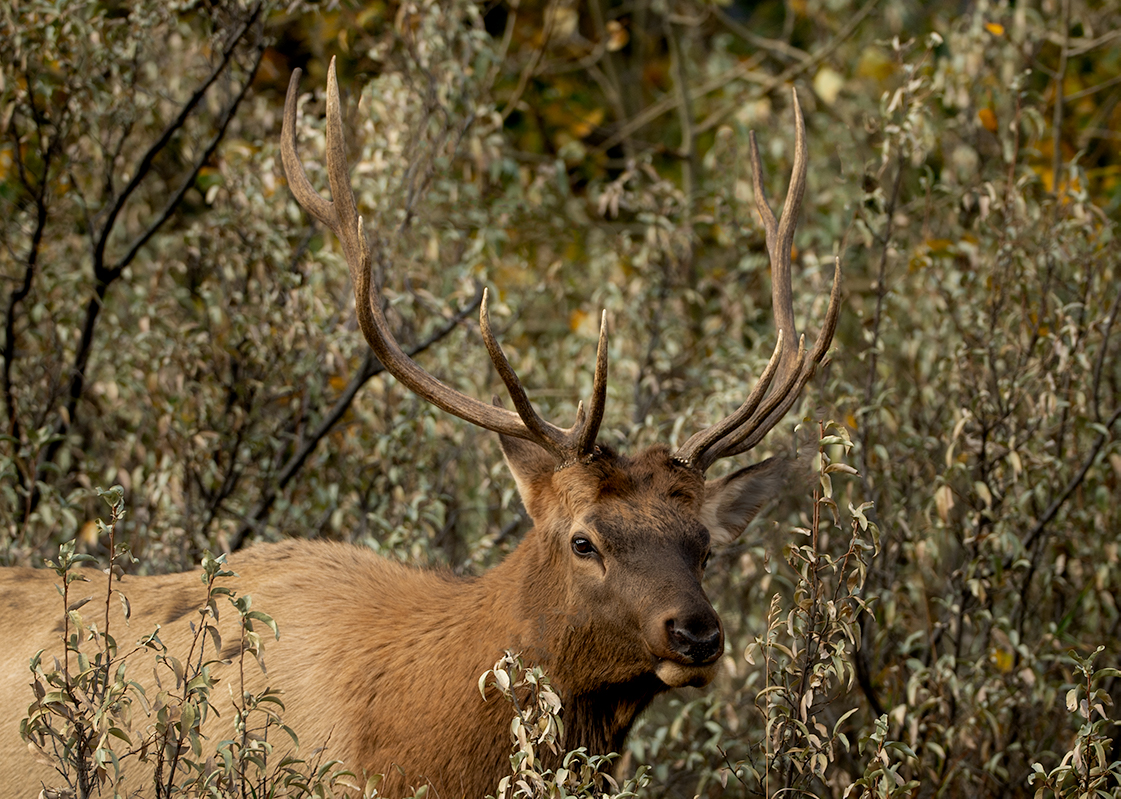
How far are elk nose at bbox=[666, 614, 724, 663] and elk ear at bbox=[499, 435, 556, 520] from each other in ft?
2.63

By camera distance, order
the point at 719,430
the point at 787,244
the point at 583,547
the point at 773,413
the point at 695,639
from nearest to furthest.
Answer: the point at 695,639 < the point at 583,547 < the point at 719,430 < the point at 773,413 < the point at 787,244

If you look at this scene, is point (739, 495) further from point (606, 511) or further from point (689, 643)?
point (689, 643)

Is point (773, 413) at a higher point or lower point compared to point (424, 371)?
lower

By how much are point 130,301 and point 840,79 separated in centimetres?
532

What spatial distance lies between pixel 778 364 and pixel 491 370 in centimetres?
304


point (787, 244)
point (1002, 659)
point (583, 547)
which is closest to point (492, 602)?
point (583, 547)

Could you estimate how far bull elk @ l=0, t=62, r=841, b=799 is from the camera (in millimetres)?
3539

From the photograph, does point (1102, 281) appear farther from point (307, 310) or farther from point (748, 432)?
point (307, 310)

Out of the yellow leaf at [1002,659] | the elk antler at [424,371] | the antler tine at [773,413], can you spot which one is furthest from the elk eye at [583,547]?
the yellow leaf at [1002,659]

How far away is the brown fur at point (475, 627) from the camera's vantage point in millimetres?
3535

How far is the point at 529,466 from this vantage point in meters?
4.02

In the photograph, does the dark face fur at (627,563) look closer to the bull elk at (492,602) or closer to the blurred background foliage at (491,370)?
the bull elk at (492,602)

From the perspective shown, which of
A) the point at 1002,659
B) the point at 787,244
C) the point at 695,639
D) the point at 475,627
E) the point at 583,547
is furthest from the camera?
the point at 1002,659

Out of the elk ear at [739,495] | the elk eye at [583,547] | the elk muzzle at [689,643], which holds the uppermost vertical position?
the elk ear at [739,495]
